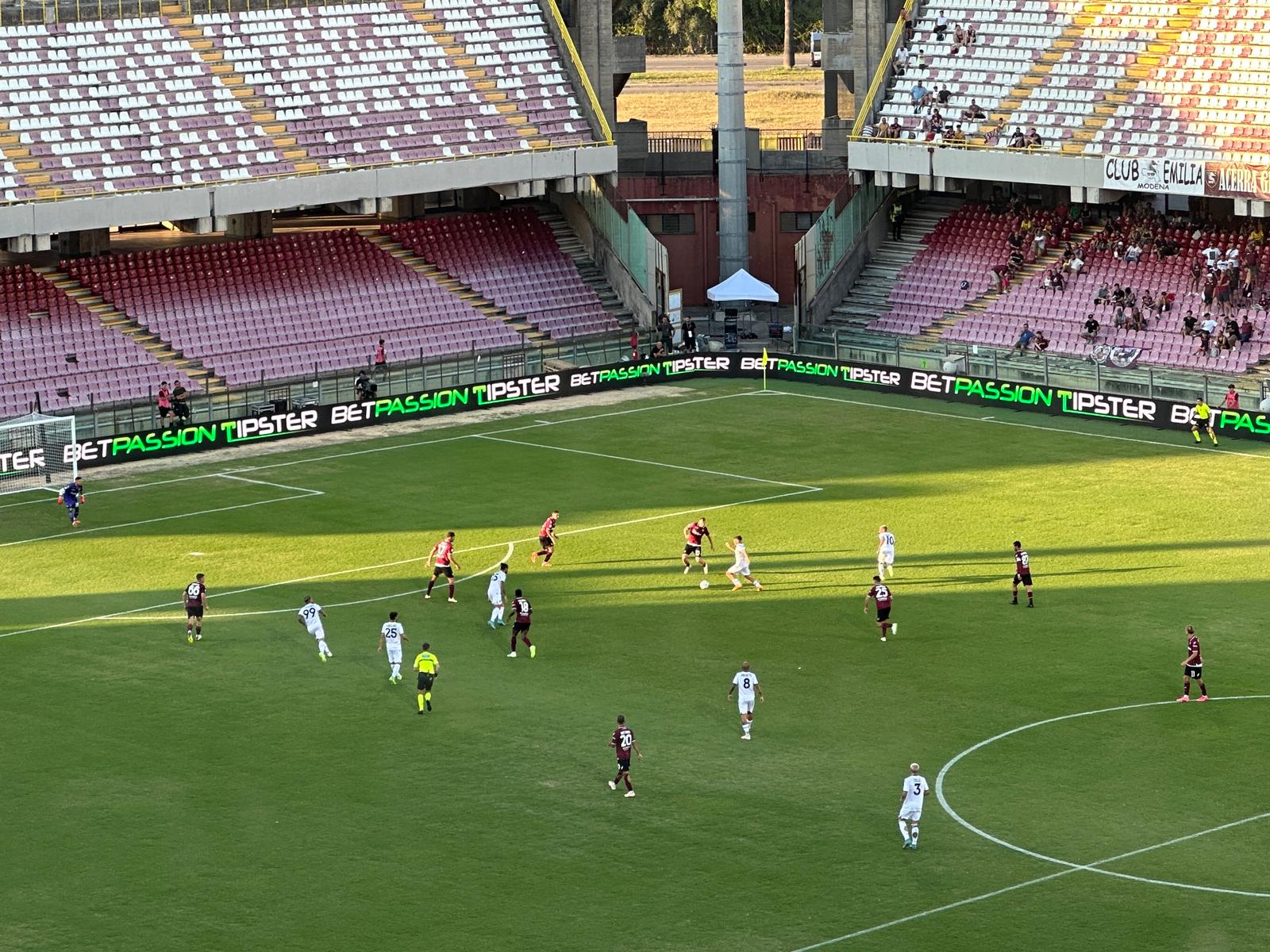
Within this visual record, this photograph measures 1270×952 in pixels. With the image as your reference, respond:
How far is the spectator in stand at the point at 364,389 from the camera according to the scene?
65688 millimetres

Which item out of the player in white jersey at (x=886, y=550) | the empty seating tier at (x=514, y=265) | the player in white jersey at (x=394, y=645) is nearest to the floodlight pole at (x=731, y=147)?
the empty seating tier at (x=514, y=265)

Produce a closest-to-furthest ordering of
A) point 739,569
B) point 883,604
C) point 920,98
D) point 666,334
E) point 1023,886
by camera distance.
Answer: point 1023,886, point 883,604, point 739,569, point 666,334, point 920,98

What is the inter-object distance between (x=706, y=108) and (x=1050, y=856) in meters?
95.3

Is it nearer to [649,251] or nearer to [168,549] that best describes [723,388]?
[649,251]

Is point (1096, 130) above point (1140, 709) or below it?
above

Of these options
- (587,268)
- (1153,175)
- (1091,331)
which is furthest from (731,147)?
(1153,175)

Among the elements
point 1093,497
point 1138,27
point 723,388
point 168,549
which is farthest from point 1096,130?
point 168,549

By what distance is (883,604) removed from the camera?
136 feet

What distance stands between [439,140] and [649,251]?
8631 millimetres

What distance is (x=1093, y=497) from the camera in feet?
177

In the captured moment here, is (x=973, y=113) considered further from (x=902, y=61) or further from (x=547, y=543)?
(x=547, y=543)

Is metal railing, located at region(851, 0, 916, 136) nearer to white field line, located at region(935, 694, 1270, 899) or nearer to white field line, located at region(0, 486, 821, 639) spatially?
white field line, located at region(0, 486, 821, 639)

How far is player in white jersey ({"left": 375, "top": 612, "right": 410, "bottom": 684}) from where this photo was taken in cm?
3934

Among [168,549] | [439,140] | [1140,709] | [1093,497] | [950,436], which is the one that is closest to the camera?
[1140,709]
